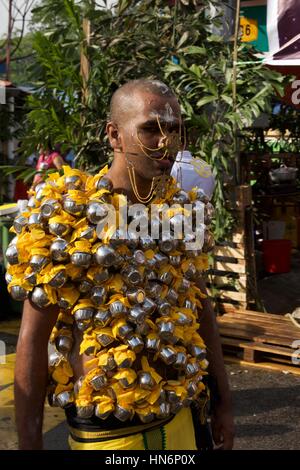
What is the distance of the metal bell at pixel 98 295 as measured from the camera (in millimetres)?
2004

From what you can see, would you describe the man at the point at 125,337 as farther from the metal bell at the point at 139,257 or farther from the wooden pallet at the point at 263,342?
the wooden pallet at the point at 263,342

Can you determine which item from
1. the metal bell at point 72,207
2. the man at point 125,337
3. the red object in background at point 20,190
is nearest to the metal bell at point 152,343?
the man at point 125,337

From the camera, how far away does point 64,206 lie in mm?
2008

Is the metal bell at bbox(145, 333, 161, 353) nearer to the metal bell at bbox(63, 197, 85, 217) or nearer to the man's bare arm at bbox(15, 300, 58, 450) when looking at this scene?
the man's bare arm at bbox(15, 300, 58, 450)

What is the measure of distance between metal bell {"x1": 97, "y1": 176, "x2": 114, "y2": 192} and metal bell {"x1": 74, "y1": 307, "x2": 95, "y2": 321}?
0.36m

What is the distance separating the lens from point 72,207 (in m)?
2.00

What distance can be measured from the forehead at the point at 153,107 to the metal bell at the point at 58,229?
1.34 ft

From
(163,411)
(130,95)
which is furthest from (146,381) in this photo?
(130,95)

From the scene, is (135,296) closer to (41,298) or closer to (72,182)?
(41,298)

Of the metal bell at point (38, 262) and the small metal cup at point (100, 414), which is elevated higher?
the metal bell at point (38, 262)

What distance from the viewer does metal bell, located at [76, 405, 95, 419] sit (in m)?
2.00

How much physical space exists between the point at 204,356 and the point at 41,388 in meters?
0.55

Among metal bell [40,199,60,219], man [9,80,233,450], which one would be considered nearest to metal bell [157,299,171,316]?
man [9,80,233,450]
